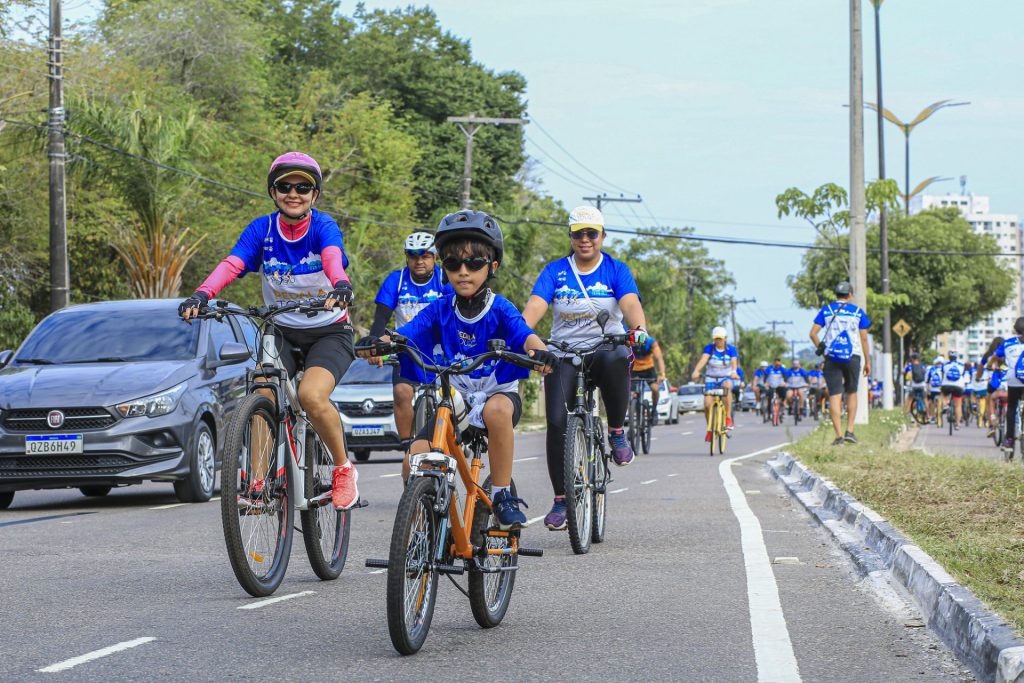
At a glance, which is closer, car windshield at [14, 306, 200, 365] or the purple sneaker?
the purple sneaker

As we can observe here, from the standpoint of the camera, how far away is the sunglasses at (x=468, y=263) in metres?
6.38

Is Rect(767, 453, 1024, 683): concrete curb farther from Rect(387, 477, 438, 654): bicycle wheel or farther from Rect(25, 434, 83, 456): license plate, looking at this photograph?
Rect(25, 434, 83, 456): license plate

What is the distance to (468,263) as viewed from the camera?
21.0ft

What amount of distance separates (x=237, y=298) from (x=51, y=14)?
54.5 ft

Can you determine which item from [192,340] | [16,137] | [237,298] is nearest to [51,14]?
[16,137]

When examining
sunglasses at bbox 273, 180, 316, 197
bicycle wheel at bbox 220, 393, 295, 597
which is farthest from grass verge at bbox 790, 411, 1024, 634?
sunglasses at bbox 273, 180, 316, 197

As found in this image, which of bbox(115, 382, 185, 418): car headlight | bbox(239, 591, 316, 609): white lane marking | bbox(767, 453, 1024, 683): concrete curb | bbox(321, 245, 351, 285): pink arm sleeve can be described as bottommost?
bbox(239, 591, 316, 609): white lane marking

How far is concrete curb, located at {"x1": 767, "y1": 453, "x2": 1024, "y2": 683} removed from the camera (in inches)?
210

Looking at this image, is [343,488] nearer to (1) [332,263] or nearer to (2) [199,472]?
(1) [332,263]

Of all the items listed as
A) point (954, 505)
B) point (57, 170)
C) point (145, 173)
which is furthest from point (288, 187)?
point (145, 173)

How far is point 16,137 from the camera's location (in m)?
27.2

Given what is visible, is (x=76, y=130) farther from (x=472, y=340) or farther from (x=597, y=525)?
(x=472, y=340)

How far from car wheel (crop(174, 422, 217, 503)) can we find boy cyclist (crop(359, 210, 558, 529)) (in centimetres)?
647

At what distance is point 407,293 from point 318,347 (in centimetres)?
299
